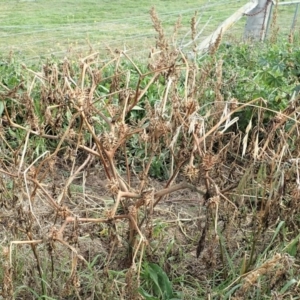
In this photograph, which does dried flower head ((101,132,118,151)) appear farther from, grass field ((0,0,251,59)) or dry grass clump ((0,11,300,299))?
grass field ((0,0,251,59))

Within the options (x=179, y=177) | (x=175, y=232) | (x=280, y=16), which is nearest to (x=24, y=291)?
(x=175, y=232)

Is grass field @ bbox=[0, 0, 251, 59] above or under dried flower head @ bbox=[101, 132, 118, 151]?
under

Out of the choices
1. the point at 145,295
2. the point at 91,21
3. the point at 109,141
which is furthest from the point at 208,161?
the point at 91,21

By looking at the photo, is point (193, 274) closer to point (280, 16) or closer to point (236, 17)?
point (236, 17)

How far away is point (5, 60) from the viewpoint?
447 cm

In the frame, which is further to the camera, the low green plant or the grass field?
the grass field

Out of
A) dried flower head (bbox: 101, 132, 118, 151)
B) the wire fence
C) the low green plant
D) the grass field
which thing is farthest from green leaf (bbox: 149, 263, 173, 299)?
the wire fence

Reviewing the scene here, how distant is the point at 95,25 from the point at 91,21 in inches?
60.6

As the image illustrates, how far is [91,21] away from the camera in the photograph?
416 inches

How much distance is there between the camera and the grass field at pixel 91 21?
826cm

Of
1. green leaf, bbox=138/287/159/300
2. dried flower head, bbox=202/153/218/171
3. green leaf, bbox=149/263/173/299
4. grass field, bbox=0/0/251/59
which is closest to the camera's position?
dried flower head, bbox=202/153/218/171

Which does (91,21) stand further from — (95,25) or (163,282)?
(163,282)

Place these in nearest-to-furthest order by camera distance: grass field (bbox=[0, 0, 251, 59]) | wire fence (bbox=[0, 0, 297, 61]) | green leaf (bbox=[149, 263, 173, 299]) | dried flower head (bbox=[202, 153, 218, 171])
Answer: dried flower head (bbox=[202, 153, 218, 171]), green leaf (bbox=[149, 263, 173, 299]), wire fence (bbox=[0, 0, 297, 61]), grass field (bbox=[0, 0, 251, 59])

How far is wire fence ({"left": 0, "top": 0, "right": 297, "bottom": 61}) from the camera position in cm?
805
